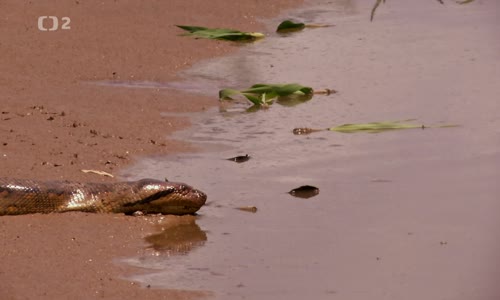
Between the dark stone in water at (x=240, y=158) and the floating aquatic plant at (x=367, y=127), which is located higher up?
the floating aquatic plant at (x=367, y=127)

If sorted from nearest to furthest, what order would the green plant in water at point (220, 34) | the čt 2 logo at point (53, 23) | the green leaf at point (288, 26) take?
the green plant in water at point (220, 34), the čt 2 logo at point (53, 23), the green leaf at point (288, 26)

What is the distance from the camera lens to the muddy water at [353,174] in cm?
700

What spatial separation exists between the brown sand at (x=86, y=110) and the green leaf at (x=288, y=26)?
1.35 feet

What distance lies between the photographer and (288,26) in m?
14.2

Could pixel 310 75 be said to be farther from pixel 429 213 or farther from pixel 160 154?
pixel 429 213

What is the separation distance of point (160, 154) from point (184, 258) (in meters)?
2.34

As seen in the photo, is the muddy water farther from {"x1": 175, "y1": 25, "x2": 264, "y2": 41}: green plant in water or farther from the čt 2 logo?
the čt 2 logo

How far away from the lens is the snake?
7898 mm

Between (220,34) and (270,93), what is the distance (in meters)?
2.38

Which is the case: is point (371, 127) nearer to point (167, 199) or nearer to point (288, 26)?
point (167, 199)

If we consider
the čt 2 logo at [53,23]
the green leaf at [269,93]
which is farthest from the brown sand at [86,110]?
the green leaf at [269,93]

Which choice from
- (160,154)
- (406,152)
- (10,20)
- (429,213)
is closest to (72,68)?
(10,20)

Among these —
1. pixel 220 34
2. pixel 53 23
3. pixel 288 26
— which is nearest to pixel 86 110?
pixel 220 34

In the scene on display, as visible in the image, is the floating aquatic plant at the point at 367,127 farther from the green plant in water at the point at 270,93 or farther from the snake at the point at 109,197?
the snake at the point at 109,197
